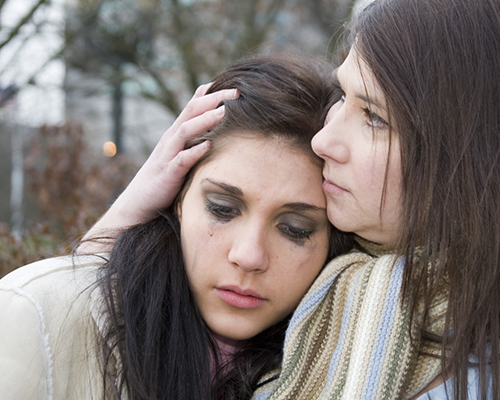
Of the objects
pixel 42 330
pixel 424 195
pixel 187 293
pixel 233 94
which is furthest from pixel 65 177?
pixel 424 195

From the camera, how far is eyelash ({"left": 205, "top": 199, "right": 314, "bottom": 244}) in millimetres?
2209

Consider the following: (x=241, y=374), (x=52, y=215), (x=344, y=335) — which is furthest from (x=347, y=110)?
(x=52, y=215)

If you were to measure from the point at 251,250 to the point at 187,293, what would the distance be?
0.34 meters

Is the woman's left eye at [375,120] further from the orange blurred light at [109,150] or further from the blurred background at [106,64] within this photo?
the orange blurred light at [109,150]

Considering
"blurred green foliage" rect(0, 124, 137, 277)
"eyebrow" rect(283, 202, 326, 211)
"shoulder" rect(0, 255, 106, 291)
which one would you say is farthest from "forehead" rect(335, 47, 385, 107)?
"blurred green foliage" rect(0, 124, 137, 277)

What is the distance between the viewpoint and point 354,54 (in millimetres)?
2088

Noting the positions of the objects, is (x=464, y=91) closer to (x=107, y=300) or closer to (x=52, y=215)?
(x=107, y=300)

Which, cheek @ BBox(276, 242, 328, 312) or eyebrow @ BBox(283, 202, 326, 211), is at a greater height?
eyebrow @ BBox(283, 202, 326, 211)

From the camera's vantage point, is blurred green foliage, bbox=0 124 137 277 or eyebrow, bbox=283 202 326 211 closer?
eyebrow, bbox=283 202 326 211

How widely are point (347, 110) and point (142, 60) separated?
10520 millimetres

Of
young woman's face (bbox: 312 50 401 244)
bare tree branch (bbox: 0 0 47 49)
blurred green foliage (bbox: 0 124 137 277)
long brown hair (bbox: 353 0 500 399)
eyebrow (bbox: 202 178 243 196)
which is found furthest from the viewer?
bare tree branch (bbox: 0 0 47 49)

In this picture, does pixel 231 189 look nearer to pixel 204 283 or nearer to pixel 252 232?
→ pixel 252 232

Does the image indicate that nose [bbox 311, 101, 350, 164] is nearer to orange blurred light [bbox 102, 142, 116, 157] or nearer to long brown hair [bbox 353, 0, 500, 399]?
long brown hair [bbox 353, 0, 500, 399]

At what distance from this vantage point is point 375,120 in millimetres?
2002
